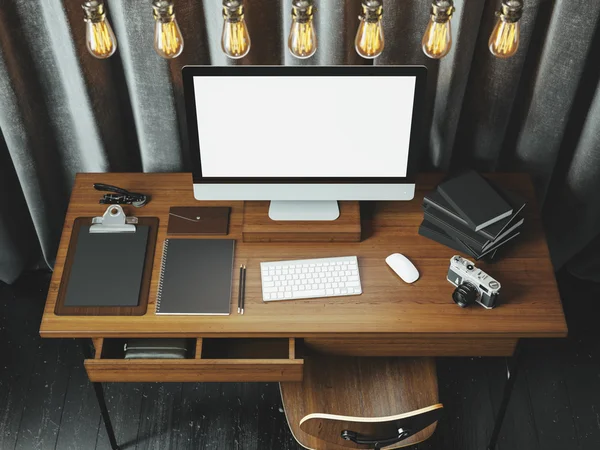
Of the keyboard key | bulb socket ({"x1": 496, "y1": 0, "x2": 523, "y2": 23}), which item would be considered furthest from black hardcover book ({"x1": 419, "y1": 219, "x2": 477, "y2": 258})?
bulb socket ({"x1": 496, "y1": 0, "x2": 523, "y2": 23})

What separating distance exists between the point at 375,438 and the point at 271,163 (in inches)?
28.5

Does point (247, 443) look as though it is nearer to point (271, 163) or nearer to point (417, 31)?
point (271, 163)

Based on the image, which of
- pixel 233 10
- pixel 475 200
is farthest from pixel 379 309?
pixel 233 10

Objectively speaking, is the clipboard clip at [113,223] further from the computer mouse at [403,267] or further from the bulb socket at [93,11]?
the computer mouse at [403,267]

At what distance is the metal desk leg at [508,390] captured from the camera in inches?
76.0

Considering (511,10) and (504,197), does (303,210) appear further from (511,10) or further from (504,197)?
(511,10)

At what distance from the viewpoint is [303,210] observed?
201cm

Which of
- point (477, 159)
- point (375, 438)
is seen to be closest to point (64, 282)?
point (375, 438)

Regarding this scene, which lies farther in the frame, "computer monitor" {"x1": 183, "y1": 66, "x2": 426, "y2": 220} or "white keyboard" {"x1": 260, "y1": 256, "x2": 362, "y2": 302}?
"white keyboard" {"x1": 260, "y1": 256, "x2": 362, "y2": 302}

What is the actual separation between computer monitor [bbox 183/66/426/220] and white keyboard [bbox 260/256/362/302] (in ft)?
0.46

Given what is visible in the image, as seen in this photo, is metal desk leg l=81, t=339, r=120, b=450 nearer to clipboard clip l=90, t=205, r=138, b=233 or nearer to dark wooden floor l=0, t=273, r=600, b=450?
dark wooden floor l=0, t=273, r=600, b=450

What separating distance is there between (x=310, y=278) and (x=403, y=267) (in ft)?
0.79

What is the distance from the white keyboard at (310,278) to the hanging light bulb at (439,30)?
564 mm

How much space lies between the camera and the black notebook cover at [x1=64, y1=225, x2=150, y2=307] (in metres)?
1.86
